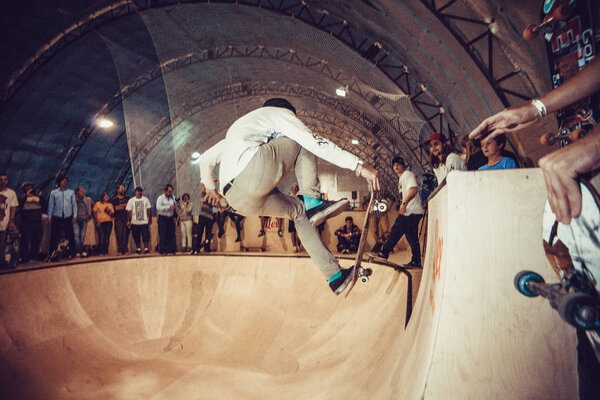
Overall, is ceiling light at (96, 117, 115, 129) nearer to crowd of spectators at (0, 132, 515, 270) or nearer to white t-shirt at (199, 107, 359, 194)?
crowd of spectators at (0, 132, 515, 270)

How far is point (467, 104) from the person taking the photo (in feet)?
27.3

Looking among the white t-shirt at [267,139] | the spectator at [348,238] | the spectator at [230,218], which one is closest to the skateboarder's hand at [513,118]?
the white t-shirt at [267,139]

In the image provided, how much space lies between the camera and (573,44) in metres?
2.29

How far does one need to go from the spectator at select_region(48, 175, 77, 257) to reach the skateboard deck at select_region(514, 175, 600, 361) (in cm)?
831

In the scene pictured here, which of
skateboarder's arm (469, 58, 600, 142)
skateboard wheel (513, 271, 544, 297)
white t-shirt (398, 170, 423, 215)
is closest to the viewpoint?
skateboarder's arm (469, 58, 600, 142)

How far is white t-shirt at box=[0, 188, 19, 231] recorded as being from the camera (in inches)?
218

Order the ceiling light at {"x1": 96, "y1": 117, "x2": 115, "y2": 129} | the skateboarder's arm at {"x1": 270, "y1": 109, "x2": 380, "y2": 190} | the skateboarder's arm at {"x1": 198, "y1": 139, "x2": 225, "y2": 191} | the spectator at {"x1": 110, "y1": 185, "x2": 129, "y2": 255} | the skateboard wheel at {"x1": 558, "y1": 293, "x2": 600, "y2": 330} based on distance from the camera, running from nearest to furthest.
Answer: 1. the skateboard wheel at {"x1": 558, "y1": 293, "x2": 600, "y2": 330}
2. the skateboarder's arm at {"x1": 270, "y1": 109, "x2": 380, "y2": 190}
3. the skateboarder's arm at {"x1": 198, "y1": 139, "x2": 225, "y2": 191}
4. the spectator at {"x1": 110, "y1": 185, "x2": 129, "y2": 255}
5. the ceiling light at {"x1": 96, "y1": 117, "x2": 115, "y2": 129}

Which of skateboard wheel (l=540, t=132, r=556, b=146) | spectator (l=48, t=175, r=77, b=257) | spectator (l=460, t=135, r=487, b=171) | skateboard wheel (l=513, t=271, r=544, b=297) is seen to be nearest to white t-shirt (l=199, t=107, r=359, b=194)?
skateboard wheel (l=540, t=132, r=556, b=146)

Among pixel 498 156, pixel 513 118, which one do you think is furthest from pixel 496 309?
pixel 498 156

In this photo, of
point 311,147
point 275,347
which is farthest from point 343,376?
point 311,147

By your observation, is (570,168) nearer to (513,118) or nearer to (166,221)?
(513,118)

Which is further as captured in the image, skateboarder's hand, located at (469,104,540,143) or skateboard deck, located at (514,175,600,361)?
skateboarder's hand, located at (469,104,540,143)

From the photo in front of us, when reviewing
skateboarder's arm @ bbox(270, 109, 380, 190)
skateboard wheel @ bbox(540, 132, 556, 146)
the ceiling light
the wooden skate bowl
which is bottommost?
the wooden skate bowl

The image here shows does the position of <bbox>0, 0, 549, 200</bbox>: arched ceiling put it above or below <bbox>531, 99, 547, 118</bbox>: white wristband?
above
